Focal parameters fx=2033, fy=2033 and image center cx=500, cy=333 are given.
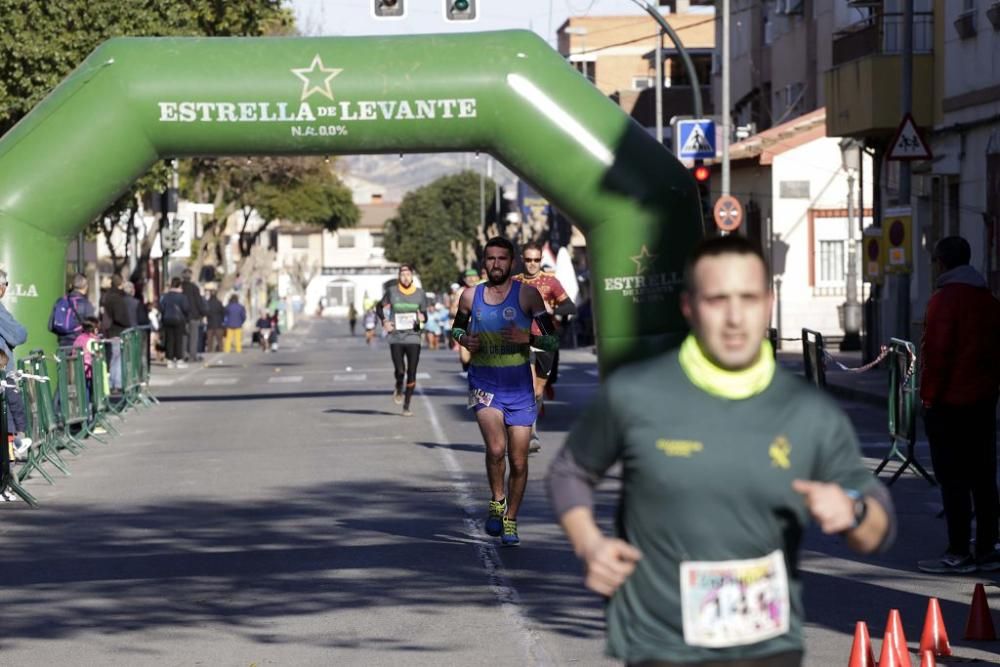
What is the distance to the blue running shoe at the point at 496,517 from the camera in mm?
11969

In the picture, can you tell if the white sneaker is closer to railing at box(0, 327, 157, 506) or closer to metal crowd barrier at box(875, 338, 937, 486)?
railing at box(0, 327, 157, 506)

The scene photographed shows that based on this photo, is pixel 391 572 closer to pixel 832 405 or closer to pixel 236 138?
pixel 832 405

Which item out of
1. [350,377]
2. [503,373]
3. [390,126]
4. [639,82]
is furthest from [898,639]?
[639,82]

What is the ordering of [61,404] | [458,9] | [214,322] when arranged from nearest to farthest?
[61,404]
[458,9]
[214,322]

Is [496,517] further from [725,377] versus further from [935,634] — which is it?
[725,377]

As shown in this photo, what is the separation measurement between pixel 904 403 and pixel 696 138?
1770 cm

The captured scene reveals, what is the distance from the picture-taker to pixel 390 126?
1986cm

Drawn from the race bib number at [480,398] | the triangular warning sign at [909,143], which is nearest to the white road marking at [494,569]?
the race bib number at [480,398]

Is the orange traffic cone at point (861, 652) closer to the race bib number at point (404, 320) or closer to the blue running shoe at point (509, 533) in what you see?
the blue running shoe at point (509, 533)

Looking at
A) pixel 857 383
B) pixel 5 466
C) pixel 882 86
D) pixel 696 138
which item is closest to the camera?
pixel 5 466

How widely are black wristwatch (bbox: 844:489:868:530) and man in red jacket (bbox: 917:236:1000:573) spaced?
22.4 ft

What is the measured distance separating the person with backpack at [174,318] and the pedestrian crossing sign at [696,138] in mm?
11872

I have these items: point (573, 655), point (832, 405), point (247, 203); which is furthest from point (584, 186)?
point (247, 203)

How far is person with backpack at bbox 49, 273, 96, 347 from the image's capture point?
73.5 ft
